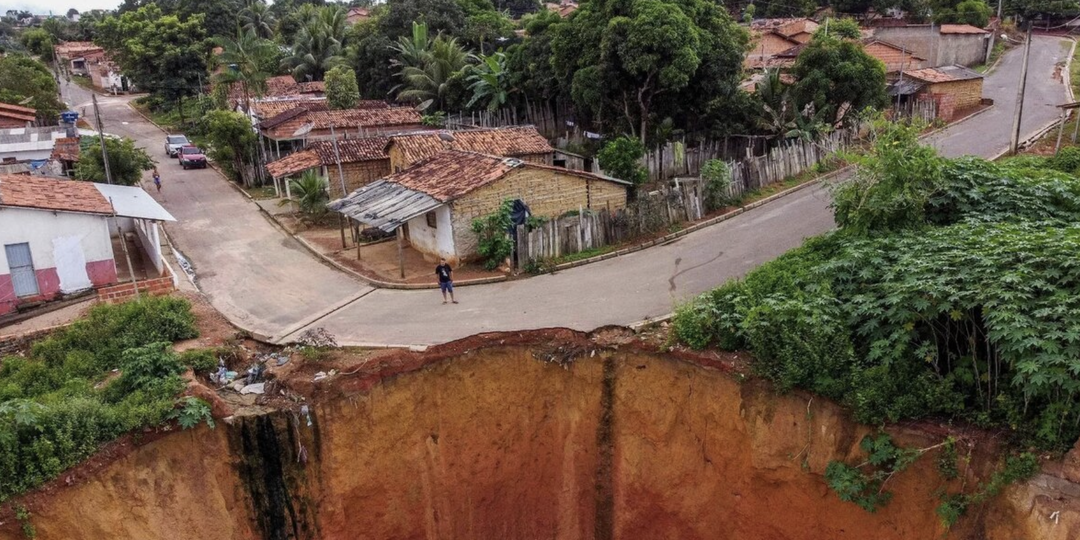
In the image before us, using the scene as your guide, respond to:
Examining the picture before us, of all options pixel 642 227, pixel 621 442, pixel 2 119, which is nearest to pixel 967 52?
pixel 642 227

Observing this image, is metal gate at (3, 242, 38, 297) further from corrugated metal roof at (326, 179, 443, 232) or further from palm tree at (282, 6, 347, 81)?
palm tree at (282, 6, 347, 81)

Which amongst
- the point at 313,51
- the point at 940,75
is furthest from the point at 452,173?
the point at 313,51

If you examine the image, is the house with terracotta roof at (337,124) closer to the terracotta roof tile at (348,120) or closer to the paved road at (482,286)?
the terracotta roof tile at (348,120)

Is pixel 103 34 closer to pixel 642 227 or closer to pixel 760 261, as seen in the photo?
pixel 642 227

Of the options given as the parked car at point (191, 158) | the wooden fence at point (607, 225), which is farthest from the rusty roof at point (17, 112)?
the wooden fence at point (607, 225)

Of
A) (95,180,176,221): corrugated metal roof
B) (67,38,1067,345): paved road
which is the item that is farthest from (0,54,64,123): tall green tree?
(95,180,176,221): corrugated metal roof

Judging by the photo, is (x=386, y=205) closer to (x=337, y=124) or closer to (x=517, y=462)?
(x=517, y=462)
